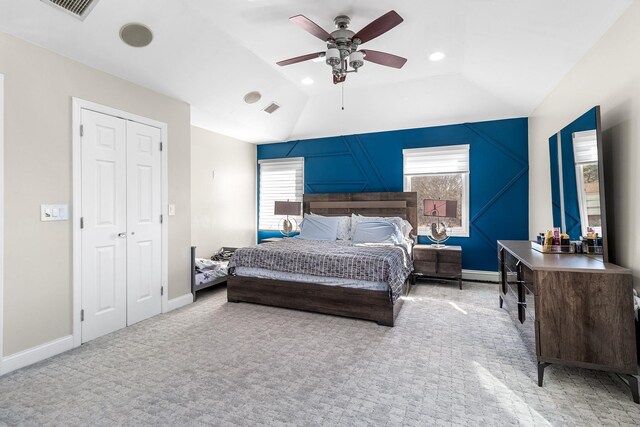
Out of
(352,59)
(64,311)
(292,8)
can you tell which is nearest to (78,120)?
(64,311)

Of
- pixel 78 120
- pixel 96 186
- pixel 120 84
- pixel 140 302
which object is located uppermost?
pixel 120 84

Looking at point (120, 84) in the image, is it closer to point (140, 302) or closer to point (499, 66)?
point (140, 302)

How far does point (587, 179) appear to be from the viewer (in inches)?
105

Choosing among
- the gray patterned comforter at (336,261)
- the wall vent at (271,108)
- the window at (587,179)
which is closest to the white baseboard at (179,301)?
the gray patterned comforter at (336,261)

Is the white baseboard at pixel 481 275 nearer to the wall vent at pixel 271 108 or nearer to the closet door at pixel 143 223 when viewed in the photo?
the wall vent at pixel 271 108

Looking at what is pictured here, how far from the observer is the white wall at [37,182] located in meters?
2.50

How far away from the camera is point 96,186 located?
3115 mm

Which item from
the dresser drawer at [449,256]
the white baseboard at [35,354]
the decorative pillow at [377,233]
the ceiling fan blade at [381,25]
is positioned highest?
the ceiling fan blade at [381,25]

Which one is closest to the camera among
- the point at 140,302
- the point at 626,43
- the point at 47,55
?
the point at 626,43

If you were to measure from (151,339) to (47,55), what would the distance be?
2.67 meters

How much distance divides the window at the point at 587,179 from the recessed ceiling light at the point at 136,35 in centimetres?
390

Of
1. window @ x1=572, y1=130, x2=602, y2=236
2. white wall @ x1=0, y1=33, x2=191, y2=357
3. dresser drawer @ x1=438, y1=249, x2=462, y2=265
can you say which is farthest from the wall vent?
window @ x1=572, y1=130, x2=602, y2=236

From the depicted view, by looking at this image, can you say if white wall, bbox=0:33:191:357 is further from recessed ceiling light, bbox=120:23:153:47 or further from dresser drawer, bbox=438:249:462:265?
dresser drawer, bbox=438:249:462:265

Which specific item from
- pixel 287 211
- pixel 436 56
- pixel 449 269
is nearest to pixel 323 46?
pixel 436 56
